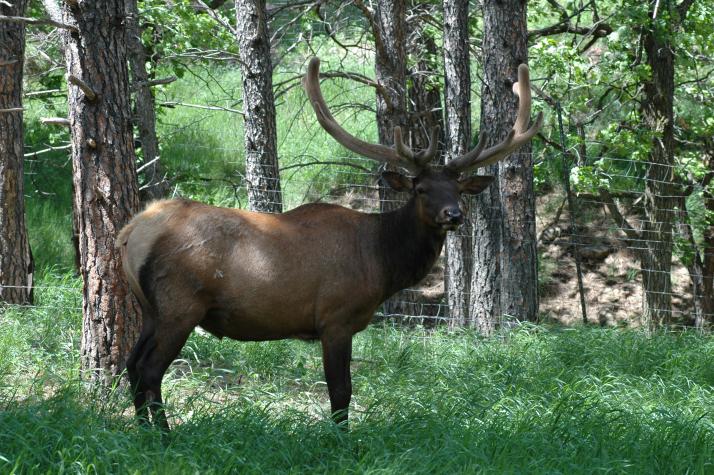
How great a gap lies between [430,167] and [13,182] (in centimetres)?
518

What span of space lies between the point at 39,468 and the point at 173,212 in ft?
A: 7.43

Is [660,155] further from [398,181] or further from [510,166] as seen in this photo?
[398,181]

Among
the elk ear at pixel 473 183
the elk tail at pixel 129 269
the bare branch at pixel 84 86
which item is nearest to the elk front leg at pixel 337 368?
the elk tail at pixel 129 269

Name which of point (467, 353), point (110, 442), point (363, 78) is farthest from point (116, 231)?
point (363, 78)

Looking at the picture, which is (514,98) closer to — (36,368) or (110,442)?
(36,368)

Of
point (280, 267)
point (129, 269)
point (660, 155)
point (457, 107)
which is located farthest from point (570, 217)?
point (129, 269)

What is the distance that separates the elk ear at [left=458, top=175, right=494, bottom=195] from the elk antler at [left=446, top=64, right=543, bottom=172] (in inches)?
3.6

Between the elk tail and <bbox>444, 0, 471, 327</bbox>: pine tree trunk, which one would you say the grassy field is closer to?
the elk tail

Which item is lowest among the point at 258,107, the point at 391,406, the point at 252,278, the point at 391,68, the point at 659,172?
the point at 391,406

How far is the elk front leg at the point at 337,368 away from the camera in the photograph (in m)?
6.42

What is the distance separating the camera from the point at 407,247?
696cm

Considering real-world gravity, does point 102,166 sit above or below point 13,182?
below

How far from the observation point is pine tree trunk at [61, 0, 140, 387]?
665 centimetres

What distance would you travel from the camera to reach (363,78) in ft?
39.5
